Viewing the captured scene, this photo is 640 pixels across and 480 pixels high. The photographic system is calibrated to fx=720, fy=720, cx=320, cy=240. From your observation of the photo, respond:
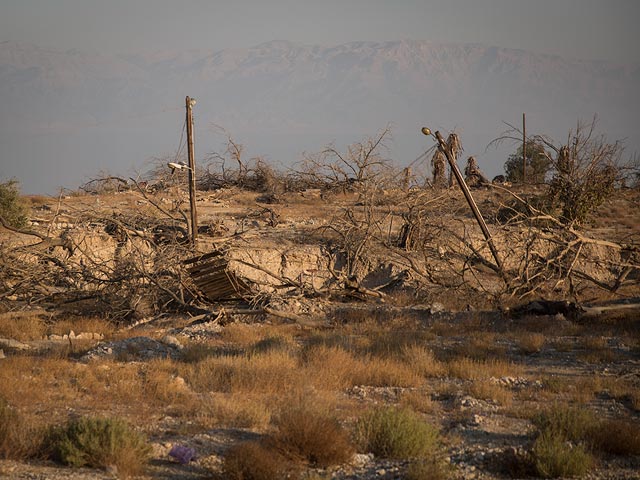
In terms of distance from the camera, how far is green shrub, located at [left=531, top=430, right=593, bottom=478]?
20.6 ft

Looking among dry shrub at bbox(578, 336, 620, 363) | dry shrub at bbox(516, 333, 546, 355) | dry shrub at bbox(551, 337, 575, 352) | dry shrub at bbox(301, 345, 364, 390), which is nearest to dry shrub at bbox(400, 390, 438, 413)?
dry shrub at bbox(301, 345, 364, 390)

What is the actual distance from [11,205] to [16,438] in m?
19.3

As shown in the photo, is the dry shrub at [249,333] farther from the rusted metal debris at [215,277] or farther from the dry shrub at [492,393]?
the dry shrub at [492,393]

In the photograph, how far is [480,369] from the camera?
10578mm

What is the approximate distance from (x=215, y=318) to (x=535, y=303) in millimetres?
6611

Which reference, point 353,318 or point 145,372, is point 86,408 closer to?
point 145,372

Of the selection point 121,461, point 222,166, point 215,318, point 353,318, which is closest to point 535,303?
point 353,318

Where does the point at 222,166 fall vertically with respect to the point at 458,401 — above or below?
above

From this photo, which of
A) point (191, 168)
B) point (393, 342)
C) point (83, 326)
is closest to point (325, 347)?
point (393, 342)

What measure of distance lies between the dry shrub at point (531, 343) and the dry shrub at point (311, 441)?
6122mm

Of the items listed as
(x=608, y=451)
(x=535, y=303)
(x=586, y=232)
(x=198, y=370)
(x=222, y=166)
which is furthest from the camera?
(x=222, y=166)

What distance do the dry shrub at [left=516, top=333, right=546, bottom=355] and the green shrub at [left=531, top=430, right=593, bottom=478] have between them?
5649 mm

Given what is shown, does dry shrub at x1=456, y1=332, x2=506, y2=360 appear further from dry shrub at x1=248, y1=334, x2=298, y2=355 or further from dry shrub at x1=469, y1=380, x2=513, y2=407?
dry shrub at x1=248, y1=334, x2=298, y2=355

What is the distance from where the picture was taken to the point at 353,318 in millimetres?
15531
